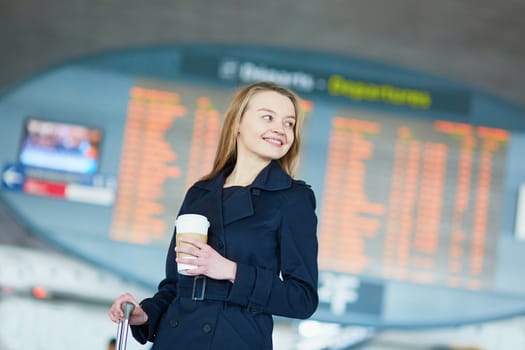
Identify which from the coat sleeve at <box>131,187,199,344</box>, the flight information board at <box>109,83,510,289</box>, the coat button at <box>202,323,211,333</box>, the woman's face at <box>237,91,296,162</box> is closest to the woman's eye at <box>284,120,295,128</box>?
the woman's face at <box>237,91,296,162</box>

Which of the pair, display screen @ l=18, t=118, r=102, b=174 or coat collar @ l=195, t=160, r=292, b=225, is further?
display screen @ l=18, t=118, r=102, b=174

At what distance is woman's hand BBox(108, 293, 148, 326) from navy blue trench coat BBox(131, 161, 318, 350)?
0.08 ft

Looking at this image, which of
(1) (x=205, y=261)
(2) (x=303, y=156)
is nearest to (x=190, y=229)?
(1) (x=205, y=261)

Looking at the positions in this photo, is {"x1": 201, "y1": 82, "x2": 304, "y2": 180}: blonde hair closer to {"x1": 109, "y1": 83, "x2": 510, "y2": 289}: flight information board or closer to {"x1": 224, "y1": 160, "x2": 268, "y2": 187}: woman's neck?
{"x1": 224, "y1": 160, "x2": 268, "y2": 187}: woman's neck

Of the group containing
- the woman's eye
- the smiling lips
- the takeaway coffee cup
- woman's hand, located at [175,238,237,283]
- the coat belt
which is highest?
the woman's eye

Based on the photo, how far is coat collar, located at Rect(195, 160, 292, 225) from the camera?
1186mm

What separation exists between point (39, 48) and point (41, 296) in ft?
2.49

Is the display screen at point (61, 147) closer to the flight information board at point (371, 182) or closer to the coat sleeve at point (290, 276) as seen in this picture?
→ the flight information board at point (371, 182)

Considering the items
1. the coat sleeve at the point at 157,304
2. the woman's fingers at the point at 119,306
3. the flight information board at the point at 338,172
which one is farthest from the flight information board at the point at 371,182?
the woman's fingers at the point at 119,306

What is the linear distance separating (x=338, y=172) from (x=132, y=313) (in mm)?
1757

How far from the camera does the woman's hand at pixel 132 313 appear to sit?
117 centimetres

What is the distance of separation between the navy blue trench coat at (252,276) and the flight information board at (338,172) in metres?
1.63

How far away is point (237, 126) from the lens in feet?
4.15

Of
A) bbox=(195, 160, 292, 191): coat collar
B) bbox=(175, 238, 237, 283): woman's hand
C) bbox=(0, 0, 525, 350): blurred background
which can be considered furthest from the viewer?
bbox=(0, 0, 525, 350): blurred background
